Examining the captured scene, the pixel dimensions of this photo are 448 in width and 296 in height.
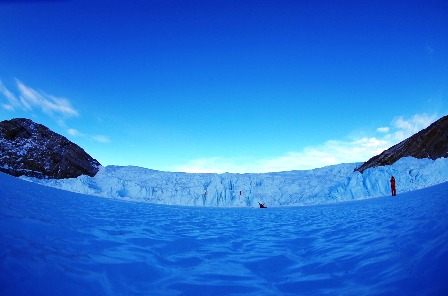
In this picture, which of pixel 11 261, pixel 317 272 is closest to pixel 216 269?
pixel 317 272

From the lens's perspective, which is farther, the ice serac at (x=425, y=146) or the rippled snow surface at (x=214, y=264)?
the ice serac at (x=425, y=146)

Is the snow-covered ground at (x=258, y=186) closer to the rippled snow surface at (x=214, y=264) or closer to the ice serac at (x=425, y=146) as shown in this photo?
the ice serac at (x=425, y=146)

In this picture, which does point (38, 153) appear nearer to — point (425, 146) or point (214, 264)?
point (214, 264)

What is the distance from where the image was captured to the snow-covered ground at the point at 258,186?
21516mm

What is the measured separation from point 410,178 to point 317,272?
21931mm

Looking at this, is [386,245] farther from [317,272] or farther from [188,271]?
[188,271]

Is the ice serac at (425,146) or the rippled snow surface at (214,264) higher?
the ice serac at (425,146)

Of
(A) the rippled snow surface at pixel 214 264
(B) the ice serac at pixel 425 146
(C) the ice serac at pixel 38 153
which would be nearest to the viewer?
(A) the rippled snow surface at pixel 214 264

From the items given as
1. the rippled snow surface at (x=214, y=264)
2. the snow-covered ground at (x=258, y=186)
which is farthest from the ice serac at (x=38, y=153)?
the rippled snow surface at (x=214, y=264)

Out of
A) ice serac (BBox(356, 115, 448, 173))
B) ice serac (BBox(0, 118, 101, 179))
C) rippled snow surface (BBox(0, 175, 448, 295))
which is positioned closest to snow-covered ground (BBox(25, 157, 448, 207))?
ice serac (BBox(0, 118, 101, 179))

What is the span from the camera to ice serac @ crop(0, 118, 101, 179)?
27656 mm

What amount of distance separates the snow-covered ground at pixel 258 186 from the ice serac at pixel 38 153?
2.44 m

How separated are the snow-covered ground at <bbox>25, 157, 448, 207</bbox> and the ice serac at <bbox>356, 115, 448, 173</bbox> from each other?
254cm

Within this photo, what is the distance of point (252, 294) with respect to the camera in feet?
9.09
